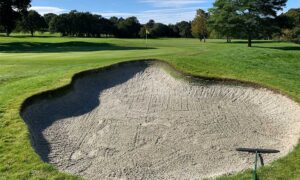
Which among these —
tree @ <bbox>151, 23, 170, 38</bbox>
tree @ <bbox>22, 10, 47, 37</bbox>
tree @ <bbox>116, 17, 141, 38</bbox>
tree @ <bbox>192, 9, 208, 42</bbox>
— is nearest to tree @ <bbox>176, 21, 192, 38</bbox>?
tree @ <bbox>151, 23, 170, 38</bbox>

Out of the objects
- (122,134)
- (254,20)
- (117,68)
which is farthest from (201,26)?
(122,134)

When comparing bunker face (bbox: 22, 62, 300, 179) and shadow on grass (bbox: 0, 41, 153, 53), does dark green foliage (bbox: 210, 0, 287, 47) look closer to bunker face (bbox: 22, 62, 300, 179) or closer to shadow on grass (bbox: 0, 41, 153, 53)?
shadow on grass (bbox: 0, 41, 153, 53)

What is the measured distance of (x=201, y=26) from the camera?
8225 cm

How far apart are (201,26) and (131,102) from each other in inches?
2759

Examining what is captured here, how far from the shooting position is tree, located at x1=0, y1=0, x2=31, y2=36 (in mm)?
53031

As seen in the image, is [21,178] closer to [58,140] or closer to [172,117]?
→ [58,140]

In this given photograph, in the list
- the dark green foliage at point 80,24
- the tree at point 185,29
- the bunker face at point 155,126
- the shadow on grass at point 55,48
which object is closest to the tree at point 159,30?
the tree at point 185,29

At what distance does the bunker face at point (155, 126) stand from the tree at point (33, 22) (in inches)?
3403

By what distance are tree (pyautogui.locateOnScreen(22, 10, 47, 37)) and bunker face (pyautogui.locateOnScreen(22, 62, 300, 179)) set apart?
86435 millimetres

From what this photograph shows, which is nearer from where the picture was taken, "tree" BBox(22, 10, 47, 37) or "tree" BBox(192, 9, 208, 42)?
"tree" BBox(192, 9, 208, 42)

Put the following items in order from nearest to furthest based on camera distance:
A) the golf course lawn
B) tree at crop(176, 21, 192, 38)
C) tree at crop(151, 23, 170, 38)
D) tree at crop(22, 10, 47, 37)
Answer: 1. the golf course lawn
2. tree at crop(151, 23, 170, 38)
3. tree at crop(22, 10, 47, 37)
4. tree at crop(176, 21, 192, 38)

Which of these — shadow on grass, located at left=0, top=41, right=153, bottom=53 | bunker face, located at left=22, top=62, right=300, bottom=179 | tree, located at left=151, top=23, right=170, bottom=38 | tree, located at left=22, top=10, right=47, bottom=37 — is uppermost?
tree, located at left=22, top=10, right=47, bottom=37

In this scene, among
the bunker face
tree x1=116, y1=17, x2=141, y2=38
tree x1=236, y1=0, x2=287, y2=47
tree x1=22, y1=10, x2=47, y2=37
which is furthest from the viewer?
tree x1=22, y1=10, x2=47, y2=37

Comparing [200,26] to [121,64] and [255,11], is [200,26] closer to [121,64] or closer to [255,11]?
[255,11]
